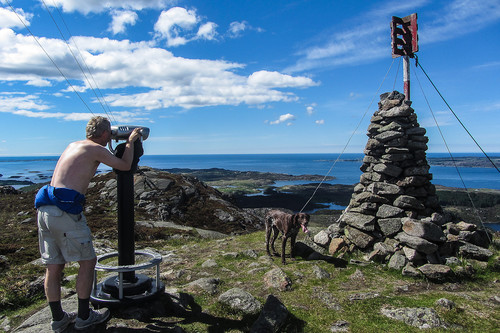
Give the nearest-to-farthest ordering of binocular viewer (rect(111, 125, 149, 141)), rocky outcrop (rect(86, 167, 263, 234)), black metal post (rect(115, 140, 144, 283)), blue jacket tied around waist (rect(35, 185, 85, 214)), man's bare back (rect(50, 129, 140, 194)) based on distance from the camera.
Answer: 1. blue jacket tied around waist (rect(35, 185, 85, 214))
2. man's bare back (rect(50, 129, 140, 194))
3. binocular viewer (rect(111, 125, 149, 141))
4. black metal post (rect(115, 140, 144, 283))
5. rocky outcrop (rect(86, 167, 263, 234))

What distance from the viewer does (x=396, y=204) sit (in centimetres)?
1022

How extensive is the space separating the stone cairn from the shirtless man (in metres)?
7.67

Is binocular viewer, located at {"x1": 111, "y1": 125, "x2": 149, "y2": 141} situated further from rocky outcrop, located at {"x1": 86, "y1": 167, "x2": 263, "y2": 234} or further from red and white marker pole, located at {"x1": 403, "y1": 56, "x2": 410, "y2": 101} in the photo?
rocky outcrop, located at {"x1": 86, "y1": 167, "x2": 263, "y2": 234}

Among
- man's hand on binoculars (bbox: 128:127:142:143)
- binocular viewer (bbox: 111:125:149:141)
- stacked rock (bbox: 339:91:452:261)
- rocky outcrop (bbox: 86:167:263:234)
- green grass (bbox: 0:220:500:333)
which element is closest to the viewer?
man's hand on binoculars (bbox: 128:127:142:143)

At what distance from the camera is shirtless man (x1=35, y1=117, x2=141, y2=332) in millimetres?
4457

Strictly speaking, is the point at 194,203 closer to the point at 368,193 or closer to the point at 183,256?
the point at 183,256

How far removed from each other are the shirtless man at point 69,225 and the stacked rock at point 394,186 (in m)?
7.99

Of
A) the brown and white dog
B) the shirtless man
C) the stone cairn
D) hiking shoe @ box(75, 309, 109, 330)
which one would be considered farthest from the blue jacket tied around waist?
the stone cairn

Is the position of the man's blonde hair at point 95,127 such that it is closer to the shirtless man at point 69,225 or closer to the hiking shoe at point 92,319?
the shirtless man at point 69,225

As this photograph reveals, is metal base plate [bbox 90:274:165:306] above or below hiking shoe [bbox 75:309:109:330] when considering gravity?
above

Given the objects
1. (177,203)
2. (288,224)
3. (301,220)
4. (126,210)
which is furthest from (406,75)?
(177,203)

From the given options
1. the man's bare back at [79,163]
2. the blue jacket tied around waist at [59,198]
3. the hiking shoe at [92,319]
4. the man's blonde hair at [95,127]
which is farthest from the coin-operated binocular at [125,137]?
the hiking shoe at [92,319]

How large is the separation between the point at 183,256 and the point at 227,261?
74.0 inches

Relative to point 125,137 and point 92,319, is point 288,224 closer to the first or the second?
point 125,137
